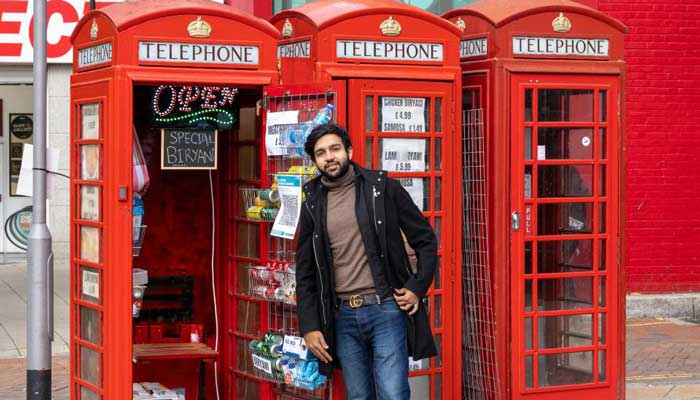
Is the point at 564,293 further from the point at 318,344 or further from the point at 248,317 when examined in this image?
the point at 318,344

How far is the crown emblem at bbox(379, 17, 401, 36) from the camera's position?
276 inches

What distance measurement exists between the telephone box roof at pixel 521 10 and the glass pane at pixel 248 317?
7.73ft

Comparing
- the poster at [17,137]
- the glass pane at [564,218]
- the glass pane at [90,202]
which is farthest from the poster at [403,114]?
the poster at [17,137]

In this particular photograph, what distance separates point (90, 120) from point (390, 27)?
1836 mm

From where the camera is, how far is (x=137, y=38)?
6.76 meters

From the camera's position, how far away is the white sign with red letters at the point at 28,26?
53.9ft

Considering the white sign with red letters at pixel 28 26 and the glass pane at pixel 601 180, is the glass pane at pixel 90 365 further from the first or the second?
the white sign with red letters at pixel 28 26

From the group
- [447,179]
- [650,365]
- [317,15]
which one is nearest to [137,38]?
[317,15]

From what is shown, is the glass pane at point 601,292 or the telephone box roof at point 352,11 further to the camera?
the glass pane at point 601,292

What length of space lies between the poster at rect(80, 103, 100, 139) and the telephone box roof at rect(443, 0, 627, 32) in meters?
2.49

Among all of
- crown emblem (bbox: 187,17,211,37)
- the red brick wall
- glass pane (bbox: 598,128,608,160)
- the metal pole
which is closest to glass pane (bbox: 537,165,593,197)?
glass pane (bbox: 598,128,608,160)

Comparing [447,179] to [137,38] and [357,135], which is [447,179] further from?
[137,38]

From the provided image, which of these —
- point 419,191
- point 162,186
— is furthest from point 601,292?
point 162,186

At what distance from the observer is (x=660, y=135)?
12.9 m
